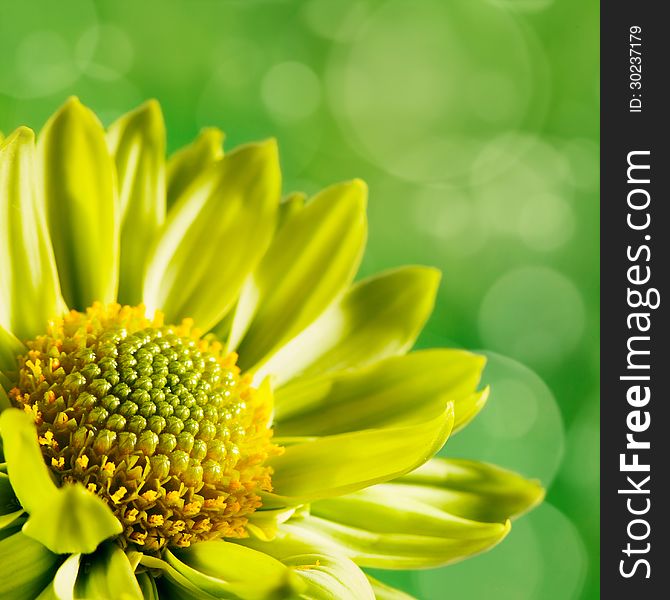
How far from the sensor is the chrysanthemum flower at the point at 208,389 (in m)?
0.38

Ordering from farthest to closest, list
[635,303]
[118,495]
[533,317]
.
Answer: [533,317]
[635,303]
[118,495]

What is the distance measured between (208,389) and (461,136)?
375 mm

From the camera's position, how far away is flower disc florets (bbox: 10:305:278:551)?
40 cm

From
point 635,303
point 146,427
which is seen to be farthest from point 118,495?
point 635,303

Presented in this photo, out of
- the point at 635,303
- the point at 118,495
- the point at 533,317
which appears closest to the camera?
the point at 118,495

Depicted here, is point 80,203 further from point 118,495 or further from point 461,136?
point 461,136

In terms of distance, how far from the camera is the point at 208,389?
1.45ft

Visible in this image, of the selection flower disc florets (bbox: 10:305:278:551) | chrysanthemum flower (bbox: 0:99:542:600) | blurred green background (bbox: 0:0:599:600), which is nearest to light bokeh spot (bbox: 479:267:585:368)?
blurred green background (bbox: 0:0:599:600)

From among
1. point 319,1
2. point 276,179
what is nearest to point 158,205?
point 276,179

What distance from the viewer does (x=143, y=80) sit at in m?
0.68

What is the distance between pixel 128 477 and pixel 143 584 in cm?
4

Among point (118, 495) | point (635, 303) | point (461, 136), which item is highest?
point (461, 136)

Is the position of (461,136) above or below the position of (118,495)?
above

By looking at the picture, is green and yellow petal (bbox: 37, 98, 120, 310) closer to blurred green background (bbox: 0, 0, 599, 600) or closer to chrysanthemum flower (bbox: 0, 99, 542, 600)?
chrysanthemum flower (bbox: 0, 99, 542, 600)
